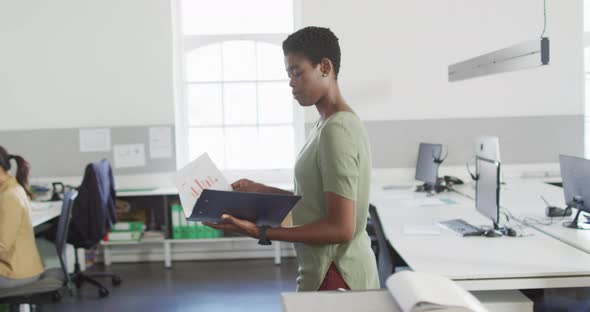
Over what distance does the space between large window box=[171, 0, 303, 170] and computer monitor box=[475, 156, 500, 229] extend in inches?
100

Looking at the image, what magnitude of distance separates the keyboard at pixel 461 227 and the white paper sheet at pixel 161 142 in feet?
9.56

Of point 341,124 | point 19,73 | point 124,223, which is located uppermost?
point 19,73

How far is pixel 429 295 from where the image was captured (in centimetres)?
80

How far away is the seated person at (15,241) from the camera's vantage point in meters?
2.91

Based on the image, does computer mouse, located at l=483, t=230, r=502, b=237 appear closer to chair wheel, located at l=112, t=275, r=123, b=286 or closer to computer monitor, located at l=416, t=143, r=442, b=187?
computer monitor, located at l=416, t=143, r=442, b=187

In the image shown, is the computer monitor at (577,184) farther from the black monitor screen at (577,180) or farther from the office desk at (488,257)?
the office desk at (488,257)

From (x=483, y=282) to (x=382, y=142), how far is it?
327 cm

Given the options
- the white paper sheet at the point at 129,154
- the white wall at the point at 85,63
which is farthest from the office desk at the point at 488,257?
the white wall at the point at 85,63

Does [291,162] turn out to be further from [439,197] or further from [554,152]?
[554,152]

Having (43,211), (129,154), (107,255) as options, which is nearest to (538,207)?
(43,211)

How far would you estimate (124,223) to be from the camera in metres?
5.08

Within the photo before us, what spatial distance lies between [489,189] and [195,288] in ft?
8.11

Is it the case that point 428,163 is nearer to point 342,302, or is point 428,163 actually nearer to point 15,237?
point 15,237

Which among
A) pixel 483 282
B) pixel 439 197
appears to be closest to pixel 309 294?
pixel 483 282
